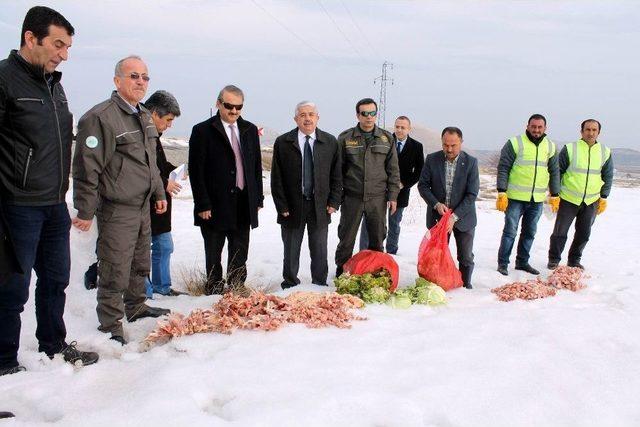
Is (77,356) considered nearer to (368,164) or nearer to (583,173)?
(368,164)

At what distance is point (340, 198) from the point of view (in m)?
5.43

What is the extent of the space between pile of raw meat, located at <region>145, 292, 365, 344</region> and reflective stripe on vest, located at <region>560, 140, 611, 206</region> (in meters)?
3.89

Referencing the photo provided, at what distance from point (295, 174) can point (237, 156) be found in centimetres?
68

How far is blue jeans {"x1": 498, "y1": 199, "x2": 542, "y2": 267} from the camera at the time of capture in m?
6.41

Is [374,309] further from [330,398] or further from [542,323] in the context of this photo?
[330,398]

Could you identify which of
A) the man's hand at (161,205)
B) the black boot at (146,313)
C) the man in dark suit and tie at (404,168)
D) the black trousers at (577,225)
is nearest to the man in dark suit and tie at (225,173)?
the man's hand at (161,205)

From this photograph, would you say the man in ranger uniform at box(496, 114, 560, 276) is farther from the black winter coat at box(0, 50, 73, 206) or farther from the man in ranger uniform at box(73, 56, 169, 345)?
→ the black winter coat at box(0, 50, 73, 206)

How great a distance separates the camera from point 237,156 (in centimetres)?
485

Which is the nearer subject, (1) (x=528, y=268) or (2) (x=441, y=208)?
(2) (x=441, y=208)

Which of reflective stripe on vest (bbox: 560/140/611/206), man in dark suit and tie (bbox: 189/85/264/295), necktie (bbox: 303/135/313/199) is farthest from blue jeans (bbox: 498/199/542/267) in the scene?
man in dark suit and tie (bbox: 189/85/264/295)

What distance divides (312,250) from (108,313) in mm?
2318

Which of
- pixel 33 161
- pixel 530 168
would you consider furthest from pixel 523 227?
pixel 33 161

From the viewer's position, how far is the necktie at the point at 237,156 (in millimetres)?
4805

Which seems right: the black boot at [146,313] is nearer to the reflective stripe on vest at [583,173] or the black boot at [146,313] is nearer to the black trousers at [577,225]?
the black trousers at [577,225]
